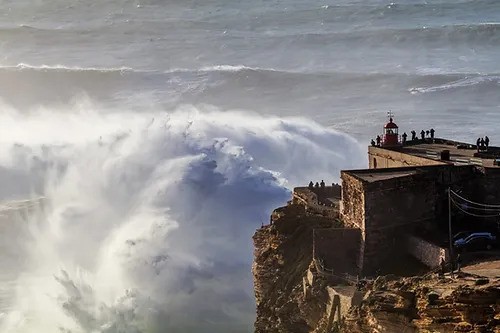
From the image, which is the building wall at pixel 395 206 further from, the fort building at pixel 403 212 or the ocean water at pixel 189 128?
the ocean water at pixel 189 128

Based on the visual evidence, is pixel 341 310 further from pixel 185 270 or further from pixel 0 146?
pixel 0 146

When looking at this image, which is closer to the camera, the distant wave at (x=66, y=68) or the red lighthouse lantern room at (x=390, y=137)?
the red lighthouse lantern room at (x=390, y=137)

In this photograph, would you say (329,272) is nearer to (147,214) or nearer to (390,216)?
(390,216)

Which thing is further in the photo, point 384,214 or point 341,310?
point 384,214

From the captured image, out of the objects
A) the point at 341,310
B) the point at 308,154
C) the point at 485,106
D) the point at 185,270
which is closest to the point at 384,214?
the point at 341,310

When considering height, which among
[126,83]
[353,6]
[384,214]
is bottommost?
[384,214]

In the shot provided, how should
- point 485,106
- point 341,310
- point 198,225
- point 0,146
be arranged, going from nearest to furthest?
point 341,310
point 198,225
point 0,146
point 485,106

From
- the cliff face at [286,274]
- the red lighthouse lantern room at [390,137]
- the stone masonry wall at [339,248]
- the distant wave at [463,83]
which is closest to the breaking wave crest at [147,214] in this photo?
the cliff face at [286,274]
